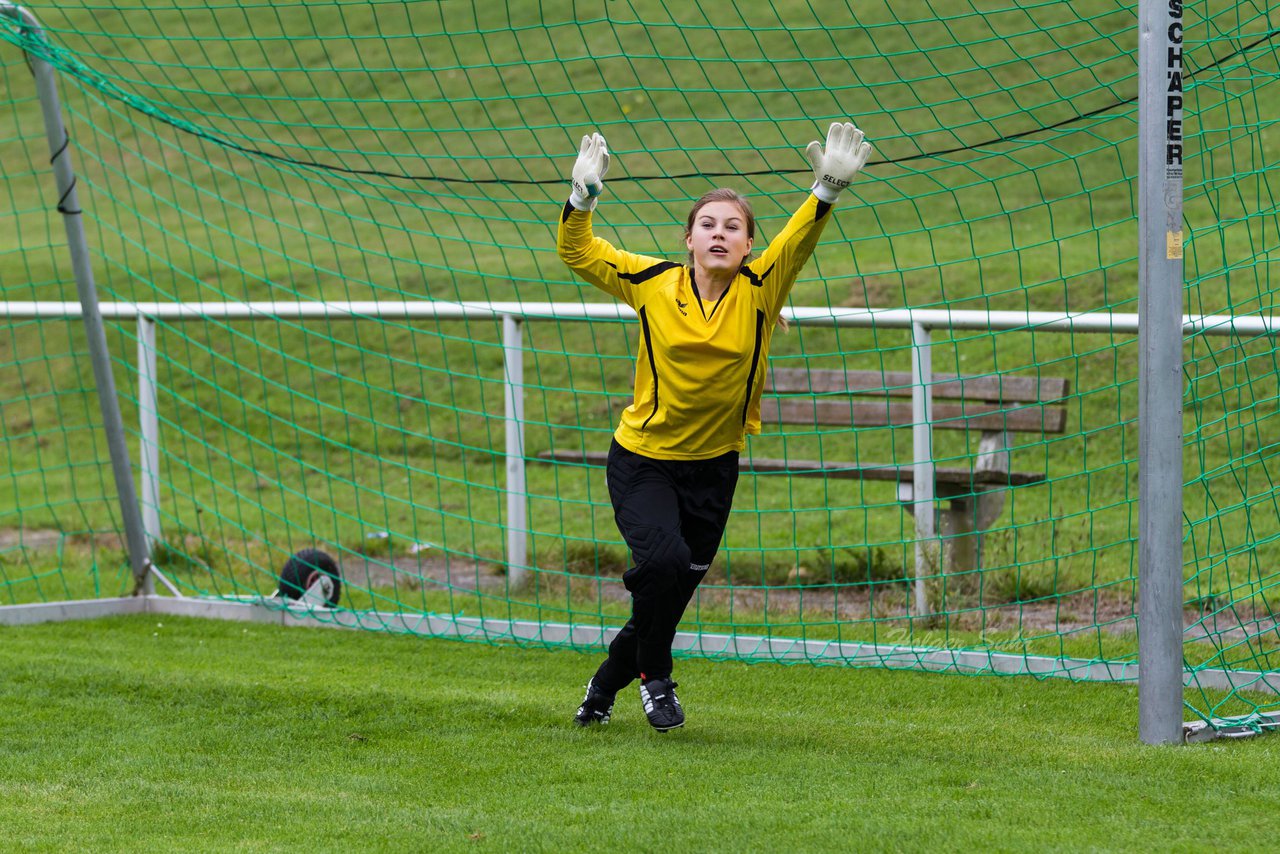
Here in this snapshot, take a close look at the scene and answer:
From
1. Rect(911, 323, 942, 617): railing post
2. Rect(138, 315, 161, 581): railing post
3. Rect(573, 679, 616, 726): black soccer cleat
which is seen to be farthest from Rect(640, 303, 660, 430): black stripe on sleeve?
Rect(138, 315, 161, 581): railing post

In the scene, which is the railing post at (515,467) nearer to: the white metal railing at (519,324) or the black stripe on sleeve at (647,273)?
the white metal railing at (519,324)

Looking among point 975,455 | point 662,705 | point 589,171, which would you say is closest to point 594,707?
point 662,705

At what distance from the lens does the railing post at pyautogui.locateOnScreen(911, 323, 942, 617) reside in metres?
6.09

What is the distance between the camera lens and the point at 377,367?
13.6 metres

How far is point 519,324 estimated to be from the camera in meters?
7.12

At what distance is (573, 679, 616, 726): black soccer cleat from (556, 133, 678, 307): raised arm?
1230 millimetres

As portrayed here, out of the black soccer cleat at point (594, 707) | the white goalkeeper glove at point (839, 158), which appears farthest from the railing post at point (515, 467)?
the white goalkeeper glove at point (839, 158)

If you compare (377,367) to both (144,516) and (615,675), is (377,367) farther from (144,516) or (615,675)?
(615,675)

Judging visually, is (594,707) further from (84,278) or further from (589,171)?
(84,278)

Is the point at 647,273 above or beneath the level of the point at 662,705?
above

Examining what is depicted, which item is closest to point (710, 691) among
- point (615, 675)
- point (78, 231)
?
point (615, 675)

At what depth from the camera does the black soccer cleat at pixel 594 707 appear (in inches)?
180

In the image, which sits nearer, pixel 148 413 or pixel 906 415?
pixel 148 413

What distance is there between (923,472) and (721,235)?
2.34 meters
